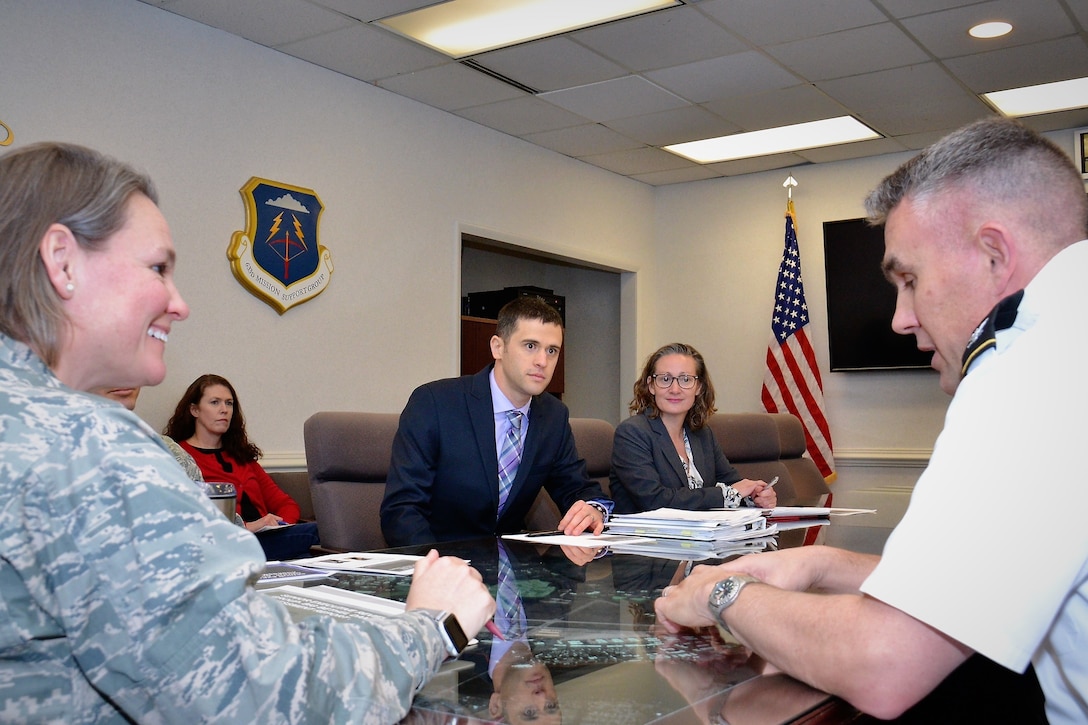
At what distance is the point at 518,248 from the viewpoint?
630 centimetres

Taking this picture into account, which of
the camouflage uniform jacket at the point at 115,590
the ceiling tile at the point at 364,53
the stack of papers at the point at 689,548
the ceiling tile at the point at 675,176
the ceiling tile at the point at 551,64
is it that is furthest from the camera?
the ceiling tile at the point at 675,176

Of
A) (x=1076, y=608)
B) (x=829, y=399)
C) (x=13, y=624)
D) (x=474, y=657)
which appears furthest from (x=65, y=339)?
(x=829, y=399)

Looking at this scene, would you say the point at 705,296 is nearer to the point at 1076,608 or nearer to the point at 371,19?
the point at 371,19

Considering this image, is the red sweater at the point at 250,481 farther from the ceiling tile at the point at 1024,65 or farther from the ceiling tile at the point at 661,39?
the ceiling tile at the point at 1024,65

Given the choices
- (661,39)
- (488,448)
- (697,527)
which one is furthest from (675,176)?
(697,527)

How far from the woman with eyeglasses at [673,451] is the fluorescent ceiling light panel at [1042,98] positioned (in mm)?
3081

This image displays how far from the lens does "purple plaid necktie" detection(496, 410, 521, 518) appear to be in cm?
297

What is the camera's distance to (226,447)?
4.43m

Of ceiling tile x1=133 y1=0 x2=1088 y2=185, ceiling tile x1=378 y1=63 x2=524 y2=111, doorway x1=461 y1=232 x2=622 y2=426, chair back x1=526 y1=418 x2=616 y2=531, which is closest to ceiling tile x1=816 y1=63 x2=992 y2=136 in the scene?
ceiling tile x1=133 y1=0 x2=1088 y2=185

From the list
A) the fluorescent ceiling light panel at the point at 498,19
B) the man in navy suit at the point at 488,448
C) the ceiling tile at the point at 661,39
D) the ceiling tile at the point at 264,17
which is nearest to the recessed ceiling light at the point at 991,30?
the ceiling tile at the point at 661,39

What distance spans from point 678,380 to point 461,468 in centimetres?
117

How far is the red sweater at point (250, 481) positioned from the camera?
14.1ft

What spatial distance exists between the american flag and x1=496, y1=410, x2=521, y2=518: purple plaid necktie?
4.06m

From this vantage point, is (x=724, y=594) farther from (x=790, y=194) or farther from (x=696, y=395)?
(x=790, y=194)
